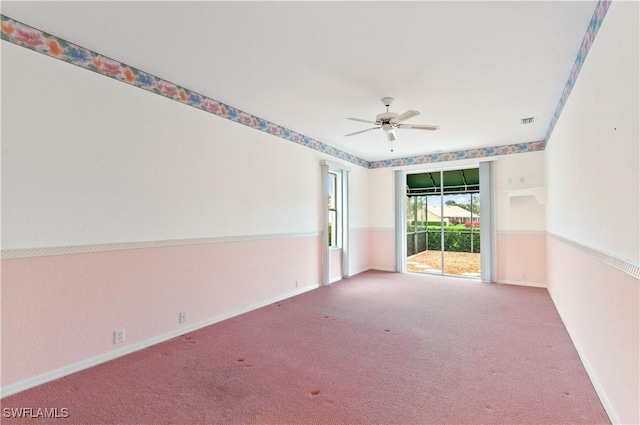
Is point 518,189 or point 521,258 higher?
point 518,189

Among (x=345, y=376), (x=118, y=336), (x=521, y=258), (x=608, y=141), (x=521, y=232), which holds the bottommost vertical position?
(x=345, y=376)

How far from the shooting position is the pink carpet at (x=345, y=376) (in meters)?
2.05

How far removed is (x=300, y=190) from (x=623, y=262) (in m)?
4.17

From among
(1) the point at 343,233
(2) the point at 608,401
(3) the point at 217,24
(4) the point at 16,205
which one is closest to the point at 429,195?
(1) the point at 343,233

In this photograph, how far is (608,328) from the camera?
209 cm

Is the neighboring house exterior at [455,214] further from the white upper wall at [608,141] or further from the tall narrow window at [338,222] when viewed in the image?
the white upper wall at [608,141]

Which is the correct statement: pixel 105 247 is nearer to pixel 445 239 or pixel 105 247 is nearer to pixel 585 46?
pixel 585 46

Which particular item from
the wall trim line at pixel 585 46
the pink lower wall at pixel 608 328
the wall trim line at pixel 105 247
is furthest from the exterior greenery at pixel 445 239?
the wall trim line at pixel 105 247

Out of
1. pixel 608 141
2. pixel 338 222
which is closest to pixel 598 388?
pixel 608 141

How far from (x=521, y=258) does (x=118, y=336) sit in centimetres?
662

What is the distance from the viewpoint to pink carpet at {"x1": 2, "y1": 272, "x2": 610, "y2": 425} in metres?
2.05

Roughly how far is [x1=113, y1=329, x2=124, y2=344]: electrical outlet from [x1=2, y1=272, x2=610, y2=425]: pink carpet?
0.19 m

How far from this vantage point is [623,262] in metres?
1.76

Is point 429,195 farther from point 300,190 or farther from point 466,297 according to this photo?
point 300,190
